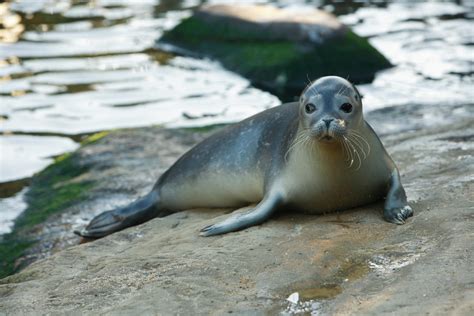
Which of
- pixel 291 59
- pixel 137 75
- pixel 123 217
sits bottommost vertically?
pixel 137 75

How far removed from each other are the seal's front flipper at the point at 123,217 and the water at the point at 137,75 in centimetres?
95

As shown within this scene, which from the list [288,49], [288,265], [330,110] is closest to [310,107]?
[330,110]

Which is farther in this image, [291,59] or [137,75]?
[137,75]

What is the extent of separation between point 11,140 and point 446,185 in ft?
17.5

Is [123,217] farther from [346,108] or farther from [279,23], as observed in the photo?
[279,23]

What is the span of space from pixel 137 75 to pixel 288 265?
775cm

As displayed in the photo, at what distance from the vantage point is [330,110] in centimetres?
462

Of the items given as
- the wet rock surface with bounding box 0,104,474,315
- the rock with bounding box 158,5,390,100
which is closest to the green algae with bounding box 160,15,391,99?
the rock with bounding box 158,5,390,100

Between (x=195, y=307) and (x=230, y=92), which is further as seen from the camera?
(x=230, y=92)

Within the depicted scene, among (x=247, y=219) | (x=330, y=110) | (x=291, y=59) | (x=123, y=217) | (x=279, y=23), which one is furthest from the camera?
(x=279, y=23)

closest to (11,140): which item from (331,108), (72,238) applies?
(72,238)

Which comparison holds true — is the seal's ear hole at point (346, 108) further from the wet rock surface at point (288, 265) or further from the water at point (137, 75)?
the water at point (137, 75)

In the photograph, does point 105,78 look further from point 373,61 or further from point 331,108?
point 331,108

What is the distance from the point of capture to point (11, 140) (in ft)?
30.0
